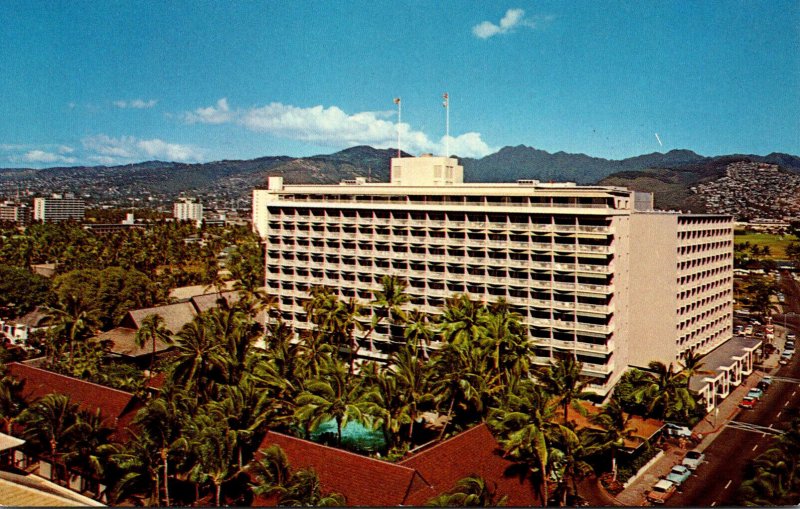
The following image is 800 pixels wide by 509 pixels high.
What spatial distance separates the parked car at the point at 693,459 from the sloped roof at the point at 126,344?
32.2 meters

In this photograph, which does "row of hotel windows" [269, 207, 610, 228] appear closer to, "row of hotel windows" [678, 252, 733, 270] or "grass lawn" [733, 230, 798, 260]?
"row of hotel windows" [678, 252, 733, 270]

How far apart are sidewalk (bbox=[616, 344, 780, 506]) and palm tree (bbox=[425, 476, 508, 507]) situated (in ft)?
32.8

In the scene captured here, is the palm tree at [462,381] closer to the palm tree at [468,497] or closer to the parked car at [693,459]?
the palm tree at [468,497]

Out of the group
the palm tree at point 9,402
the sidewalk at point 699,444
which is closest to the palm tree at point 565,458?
the sidewalk at point 699,444

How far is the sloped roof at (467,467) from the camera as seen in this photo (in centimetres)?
→ 2072

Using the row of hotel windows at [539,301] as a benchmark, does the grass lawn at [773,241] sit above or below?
above

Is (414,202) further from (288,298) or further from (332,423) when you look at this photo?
(332,423)

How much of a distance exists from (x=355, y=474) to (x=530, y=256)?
821 inches

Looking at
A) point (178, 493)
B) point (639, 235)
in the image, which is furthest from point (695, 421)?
point (178, 493)

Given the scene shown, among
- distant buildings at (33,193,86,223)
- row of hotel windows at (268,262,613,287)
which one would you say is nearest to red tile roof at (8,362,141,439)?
row of hotel windows at (268,262,613,287)

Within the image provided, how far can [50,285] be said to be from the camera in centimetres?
5966

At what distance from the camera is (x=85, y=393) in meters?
28.6

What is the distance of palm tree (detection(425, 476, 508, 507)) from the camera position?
1655 centimetres

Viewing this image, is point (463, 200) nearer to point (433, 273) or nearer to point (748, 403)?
point (433, 273)
